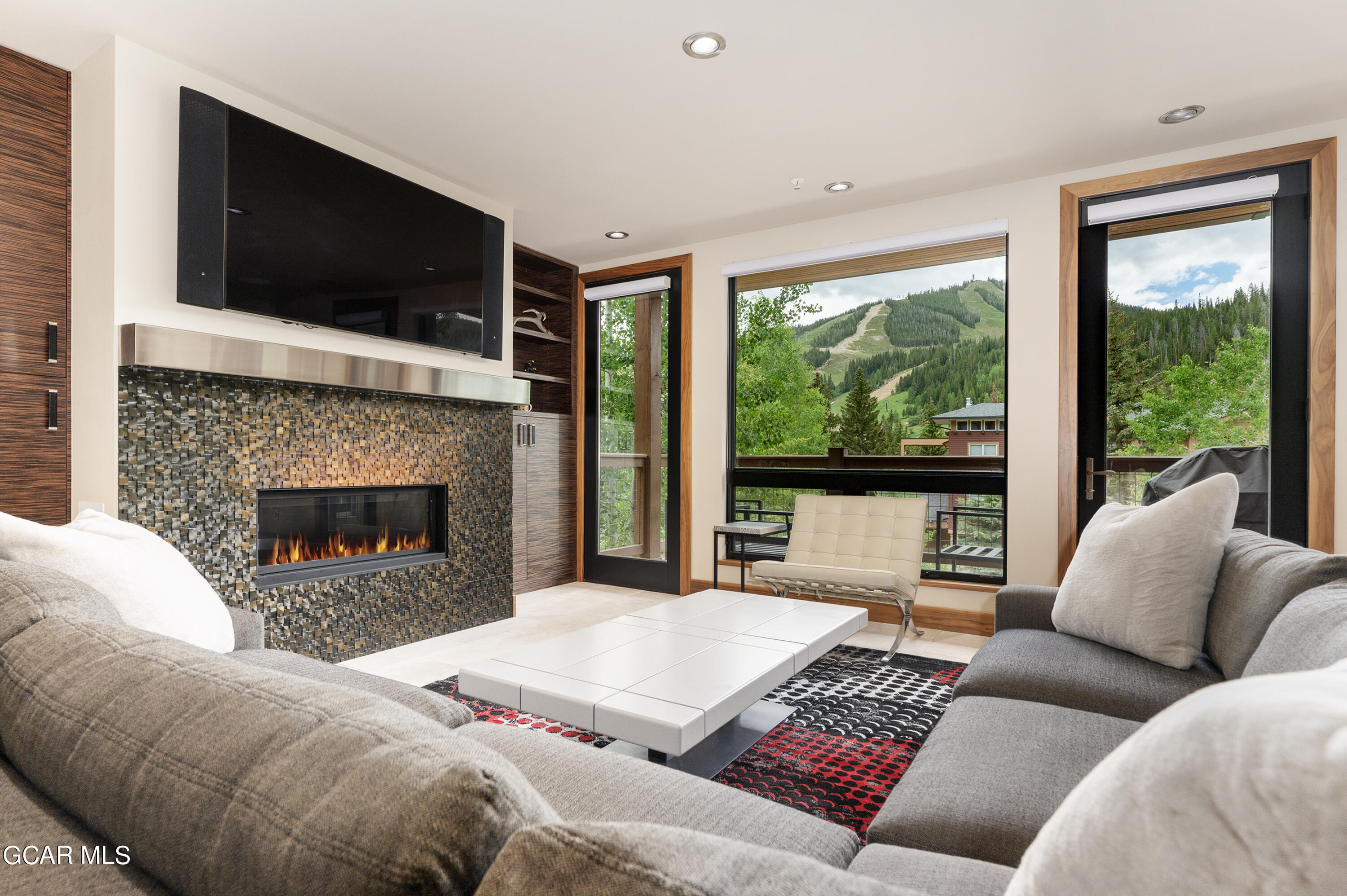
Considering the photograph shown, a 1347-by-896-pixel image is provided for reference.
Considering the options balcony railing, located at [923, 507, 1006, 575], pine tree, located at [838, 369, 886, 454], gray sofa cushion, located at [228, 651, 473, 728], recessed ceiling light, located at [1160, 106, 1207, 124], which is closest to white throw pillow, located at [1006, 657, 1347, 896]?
gray sofa cushion, located at [228, 651, 473, 728]

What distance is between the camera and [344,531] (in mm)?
3498

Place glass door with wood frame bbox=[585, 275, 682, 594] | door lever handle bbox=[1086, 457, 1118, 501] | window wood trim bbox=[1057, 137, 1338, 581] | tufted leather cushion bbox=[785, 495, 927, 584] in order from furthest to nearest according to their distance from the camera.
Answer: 1. glass door with wood frame bbox=[585, 275, 682, 594]
2. tufted leather cushion bbox=[785, 495, 927, 584]
3. door lever handle bbox=[1086, 457, 1118, 501]
4. window wood trim bbox=[1057, 137, 1338, 581]

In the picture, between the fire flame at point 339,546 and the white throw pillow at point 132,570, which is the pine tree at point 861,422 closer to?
the fire flame at point 339,546

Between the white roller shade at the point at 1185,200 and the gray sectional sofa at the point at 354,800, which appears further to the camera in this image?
the white roller shade at the point at 1185,200

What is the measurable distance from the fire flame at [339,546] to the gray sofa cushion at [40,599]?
227cm

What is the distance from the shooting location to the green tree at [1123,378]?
3.59m

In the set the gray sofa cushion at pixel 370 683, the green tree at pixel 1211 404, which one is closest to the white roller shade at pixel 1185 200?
the green tree at pixel 1211 404

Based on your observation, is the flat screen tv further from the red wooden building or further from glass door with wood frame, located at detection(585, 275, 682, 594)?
the red wooden building

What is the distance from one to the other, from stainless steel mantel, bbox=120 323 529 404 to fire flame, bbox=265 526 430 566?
0.77 meters

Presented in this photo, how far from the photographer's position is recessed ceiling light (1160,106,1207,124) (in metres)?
2.99

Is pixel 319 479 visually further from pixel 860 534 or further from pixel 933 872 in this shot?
pixel 933 872

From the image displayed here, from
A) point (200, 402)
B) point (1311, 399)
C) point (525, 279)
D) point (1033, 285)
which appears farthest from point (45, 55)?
point (1311, 399)

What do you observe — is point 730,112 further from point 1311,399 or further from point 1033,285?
point 1311,399

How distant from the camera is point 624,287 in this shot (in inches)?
204
